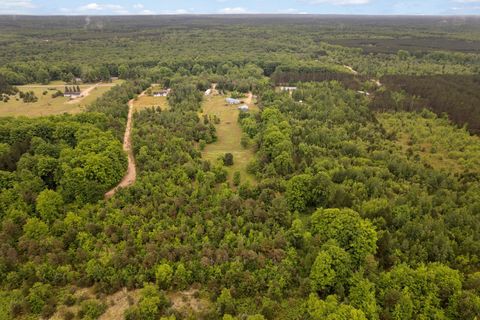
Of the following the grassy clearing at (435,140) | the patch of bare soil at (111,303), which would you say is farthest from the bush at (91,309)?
the grassy clearing at (435,140)

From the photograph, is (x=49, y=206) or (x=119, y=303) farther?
(x=49, y=206)

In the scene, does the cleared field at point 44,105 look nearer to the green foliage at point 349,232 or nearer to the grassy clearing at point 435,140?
the green foliage at point 349,232

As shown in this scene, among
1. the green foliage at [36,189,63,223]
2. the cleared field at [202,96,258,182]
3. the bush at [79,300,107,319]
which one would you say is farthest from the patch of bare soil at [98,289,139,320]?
the cleared field at [202,96,258,182]

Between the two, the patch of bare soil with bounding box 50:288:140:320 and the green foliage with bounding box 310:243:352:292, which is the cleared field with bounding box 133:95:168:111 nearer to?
the patch of bare soil with bounding box 50:288:140:320

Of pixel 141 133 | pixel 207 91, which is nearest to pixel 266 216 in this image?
pixel 141 133

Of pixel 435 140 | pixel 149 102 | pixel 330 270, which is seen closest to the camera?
pixel 330 270

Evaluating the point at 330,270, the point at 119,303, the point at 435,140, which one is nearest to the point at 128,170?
the point at 119,303

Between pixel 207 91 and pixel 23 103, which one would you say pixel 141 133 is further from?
pixel 23 103

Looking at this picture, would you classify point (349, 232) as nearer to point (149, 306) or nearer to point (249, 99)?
point (149, 306)
